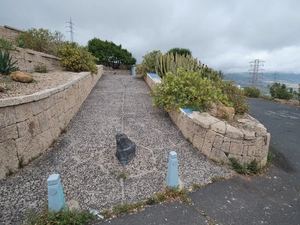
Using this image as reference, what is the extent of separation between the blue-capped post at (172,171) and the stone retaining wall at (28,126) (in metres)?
2.48

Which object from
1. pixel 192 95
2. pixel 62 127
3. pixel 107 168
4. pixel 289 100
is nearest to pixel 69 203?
pixel 107 168

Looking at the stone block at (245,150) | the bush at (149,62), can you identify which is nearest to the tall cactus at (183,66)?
the bush at (149,62)

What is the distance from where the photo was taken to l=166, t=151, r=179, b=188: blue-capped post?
254cm

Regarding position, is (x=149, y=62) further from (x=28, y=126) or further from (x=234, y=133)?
(x=28, y=126)

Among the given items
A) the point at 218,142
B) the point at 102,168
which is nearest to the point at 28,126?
the point at 102,168

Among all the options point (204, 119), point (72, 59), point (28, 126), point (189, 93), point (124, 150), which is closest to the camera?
point (28, 126)

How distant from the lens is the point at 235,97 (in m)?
5.05

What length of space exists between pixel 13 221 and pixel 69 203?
2.01 ft

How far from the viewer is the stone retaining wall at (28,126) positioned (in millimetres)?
2564

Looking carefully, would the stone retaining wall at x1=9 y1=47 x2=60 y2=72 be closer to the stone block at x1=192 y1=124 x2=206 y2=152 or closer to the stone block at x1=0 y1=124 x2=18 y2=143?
the stone block at x1=0 y1=124 x2=18 y2=143

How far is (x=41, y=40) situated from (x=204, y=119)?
29.4 feet

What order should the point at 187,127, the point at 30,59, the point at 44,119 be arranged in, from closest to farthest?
1. the point at 44,119
2. the point at 187,127
3. the point at 30,59

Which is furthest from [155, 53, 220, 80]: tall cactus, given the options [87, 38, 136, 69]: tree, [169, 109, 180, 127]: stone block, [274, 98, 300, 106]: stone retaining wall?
[87, 38, 136, 69]: tree

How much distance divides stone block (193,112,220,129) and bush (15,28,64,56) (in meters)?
7.82
